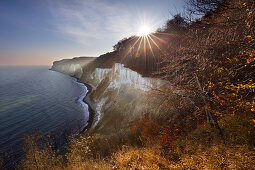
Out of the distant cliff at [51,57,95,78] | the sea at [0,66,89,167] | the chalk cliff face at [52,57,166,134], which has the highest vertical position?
the distant cliff at [51,57,95,78]

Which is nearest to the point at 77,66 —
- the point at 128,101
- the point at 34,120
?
the point at 34,120

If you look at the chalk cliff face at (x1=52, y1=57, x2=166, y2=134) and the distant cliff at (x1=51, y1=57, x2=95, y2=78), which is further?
the distant cliff at (x1=51, y1=57, x2=95, y2=78)

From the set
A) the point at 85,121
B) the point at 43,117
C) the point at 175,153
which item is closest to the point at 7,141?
the point at 43,117

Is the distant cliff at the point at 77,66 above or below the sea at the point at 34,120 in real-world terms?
above

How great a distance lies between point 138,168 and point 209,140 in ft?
12.7

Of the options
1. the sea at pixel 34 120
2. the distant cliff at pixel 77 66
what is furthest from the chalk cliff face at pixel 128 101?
the distant cliff at pixel 77 66

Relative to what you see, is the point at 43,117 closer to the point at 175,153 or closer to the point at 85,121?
the point at 85,121

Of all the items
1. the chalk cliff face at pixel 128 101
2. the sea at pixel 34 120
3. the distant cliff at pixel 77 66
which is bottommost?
the sea at pixel 34 120

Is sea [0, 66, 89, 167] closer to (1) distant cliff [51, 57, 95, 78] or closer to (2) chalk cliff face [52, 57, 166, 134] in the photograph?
(2) chalk cliff face [52, 57, 166, 134]

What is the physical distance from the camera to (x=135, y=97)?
2144cm

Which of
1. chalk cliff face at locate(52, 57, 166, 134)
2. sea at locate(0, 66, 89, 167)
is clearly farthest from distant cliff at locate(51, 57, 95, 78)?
chalk cliff face at locate(52, 57, 166, 134)

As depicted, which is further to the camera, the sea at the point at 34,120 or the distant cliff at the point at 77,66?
the distant cliff at the point at 77,66

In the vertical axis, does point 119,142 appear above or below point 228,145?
below

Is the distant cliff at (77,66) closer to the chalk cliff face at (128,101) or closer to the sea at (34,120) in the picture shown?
the sea at (34,120)
